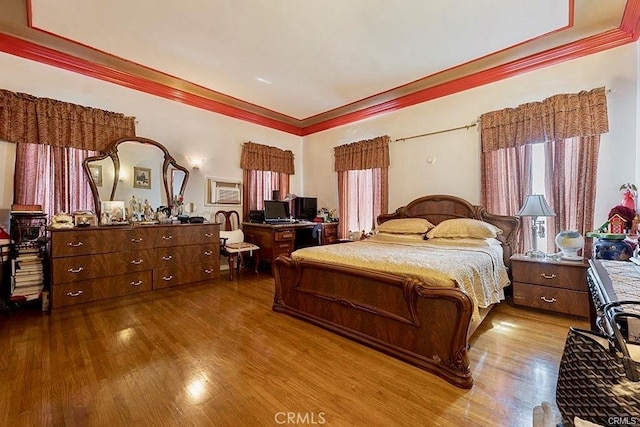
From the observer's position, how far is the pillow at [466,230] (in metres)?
3.03

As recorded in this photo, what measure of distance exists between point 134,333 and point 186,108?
10.7 feet

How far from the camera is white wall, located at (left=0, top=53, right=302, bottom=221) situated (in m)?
2.91

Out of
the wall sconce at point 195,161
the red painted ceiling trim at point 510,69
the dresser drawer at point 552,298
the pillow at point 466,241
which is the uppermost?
the red painted ceiling trim at point 510,69

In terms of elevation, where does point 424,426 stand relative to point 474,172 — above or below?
below

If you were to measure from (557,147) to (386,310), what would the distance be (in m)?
2.73

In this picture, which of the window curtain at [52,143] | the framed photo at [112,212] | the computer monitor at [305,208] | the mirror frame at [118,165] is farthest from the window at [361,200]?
the window curtain at [52,143]

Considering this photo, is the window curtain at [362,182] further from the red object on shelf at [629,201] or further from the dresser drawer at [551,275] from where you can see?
the red object on shelf at [629,201]

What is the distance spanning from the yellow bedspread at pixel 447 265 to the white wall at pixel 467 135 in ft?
4.18

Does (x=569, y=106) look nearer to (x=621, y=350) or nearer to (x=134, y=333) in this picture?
(x=621, y=350)

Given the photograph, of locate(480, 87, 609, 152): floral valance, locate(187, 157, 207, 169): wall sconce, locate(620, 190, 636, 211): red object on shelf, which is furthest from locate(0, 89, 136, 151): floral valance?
locate(620, 190, 636, 211): red object on shelf

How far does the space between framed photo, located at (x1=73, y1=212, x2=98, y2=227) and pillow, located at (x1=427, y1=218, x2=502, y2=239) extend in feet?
12.9

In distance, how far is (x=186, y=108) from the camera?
4211mm

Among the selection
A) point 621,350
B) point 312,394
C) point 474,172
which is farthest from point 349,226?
point 621,350

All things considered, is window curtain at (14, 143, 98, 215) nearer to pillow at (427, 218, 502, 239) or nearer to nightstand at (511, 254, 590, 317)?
pillow at (427, 218, 502, 239)
